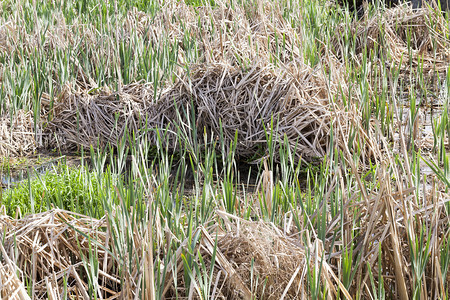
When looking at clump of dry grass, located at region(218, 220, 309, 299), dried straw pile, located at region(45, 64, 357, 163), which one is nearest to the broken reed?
clump of dry grass, located at region(218, 220, 309, 299)

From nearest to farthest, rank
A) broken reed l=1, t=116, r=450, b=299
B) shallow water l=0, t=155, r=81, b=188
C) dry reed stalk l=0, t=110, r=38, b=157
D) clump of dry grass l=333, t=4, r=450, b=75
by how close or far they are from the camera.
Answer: broken reed l=1, t=116, r=450, b=299
shallow water l=0, t=155, r=81, b=188
dry reed stalk l=0, t=110, r=38, b=157
clump of dry grass l=333, t=4, r=450, b=75

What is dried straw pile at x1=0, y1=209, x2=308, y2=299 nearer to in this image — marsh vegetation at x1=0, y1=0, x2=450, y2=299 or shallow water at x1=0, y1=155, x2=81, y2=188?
marsh vegetation at x1=0, y1=0, x2=450, y2=299

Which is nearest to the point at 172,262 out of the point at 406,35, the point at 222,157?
the point at 222,157

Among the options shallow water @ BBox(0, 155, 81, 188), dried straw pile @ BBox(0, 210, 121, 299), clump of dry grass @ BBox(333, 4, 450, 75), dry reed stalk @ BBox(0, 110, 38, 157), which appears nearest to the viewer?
dried straw pile @ BBox(0, 210, 121, 299)

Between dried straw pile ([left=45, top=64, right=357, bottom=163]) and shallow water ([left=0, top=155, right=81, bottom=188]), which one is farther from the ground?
dried straw pile ([left=45, top=64, right=357, bottom=163])

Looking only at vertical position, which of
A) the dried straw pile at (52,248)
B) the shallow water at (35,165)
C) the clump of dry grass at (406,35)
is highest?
the clump of dry grass at (406,35)

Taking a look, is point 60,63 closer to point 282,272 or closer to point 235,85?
point 235,85

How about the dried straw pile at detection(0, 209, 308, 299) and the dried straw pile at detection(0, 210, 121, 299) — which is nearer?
the dried straw pile at detection(0, 209, 308, 299)

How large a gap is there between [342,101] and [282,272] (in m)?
2.02

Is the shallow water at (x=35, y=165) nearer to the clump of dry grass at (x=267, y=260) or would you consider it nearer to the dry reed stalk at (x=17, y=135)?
the dry reed stalk at (x=17, y=135)

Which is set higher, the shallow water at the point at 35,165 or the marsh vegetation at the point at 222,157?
the marsh vegetation at the point at 222,157

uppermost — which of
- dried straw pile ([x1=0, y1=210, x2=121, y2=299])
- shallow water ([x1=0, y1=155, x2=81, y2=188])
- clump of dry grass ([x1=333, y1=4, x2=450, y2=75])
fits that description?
clump of dry grass ([x1=333, y1=4, x2=450, y2=75])

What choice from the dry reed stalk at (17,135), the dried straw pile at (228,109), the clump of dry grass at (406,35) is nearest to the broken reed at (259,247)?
the dried straw pile at (228,109)

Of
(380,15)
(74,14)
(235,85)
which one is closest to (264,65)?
(235,85)
